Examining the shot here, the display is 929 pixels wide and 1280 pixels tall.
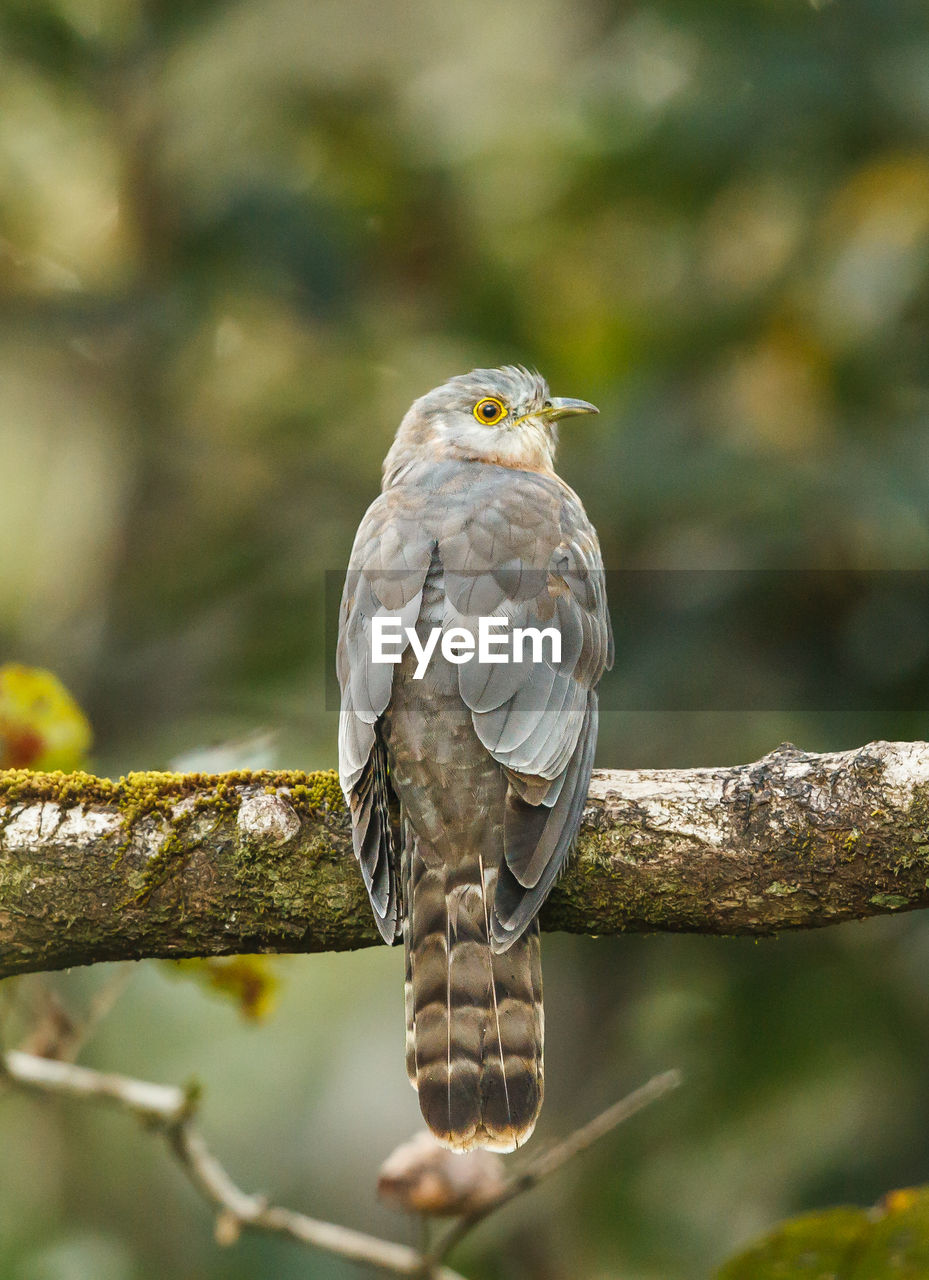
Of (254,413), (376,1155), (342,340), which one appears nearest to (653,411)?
(342,340)

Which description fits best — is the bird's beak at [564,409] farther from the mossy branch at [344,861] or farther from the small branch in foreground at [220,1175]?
the small branch in foreground at [220,1175]

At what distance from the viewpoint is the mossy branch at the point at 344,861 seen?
3.31m

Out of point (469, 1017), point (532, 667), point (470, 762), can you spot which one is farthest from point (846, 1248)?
point (532, 667)

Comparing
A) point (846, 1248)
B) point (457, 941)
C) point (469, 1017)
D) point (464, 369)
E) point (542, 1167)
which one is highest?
point (464, 369)

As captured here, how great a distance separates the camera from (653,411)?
703 cm

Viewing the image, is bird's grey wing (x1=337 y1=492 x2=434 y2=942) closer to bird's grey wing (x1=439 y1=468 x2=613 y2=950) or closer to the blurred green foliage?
bird's grey wing (x1=439 y1=468 x2=613 y2=950)

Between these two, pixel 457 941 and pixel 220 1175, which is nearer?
pixel 457 941

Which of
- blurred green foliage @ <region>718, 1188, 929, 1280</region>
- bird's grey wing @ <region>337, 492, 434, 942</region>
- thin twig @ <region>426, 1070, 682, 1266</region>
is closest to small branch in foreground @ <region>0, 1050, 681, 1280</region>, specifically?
thin twig @ <region>426, 1070, 682, 1266</region>

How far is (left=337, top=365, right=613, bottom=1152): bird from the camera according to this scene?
341cm

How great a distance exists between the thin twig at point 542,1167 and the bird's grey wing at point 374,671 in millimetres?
698

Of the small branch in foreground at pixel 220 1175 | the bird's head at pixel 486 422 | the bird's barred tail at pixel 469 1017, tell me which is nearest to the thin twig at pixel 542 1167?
the small branch in foreground at pixel 220 1175

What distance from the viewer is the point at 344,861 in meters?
3.52

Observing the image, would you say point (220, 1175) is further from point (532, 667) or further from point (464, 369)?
point (464, 369)

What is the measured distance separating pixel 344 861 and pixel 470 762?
1.38 feet
